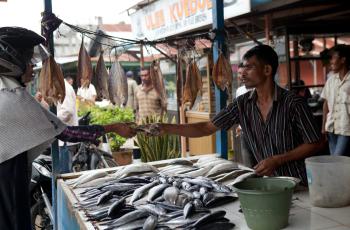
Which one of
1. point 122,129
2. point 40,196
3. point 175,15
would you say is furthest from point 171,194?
point 175,15

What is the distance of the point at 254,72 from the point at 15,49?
65.5 inches

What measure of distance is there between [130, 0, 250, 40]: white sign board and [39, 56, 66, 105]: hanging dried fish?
2239 millimetres

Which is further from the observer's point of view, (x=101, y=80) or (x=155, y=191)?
(x=101, y=80)

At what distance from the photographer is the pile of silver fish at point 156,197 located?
1.98m

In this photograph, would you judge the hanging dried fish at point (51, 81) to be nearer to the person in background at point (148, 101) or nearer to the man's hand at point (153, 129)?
→ the man's hand at point (153, 129)

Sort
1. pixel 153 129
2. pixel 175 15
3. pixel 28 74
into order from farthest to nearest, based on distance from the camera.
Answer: pixel 175 15 < pixel 153 129 < pixel 28 74

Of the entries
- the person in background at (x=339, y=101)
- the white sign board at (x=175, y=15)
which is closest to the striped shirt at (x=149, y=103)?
the white sign board at (x=175, y=15)

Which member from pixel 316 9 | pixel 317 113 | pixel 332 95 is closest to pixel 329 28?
pixel 316 9

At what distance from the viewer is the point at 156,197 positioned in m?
2.42

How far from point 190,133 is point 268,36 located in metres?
3.36

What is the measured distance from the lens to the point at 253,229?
186 centimetres

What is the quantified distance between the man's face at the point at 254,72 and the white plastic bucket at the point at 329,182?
2.98ft

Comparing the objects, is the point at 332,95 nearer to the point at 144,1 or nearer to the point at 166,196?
the point at 166,196

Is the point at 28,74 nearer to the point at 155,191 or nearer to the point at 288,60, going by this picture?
the point at 155,191
